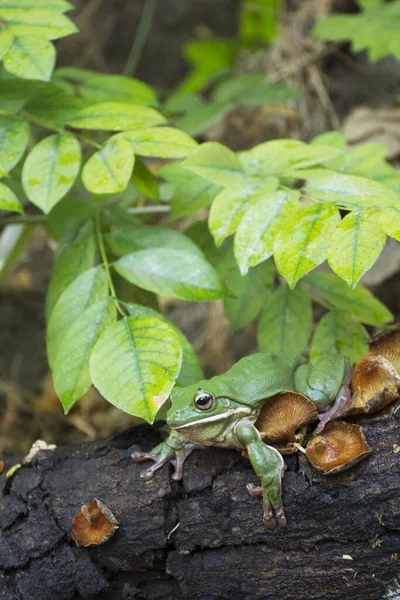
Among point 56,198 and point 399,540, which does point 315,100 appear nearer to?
point 56,198

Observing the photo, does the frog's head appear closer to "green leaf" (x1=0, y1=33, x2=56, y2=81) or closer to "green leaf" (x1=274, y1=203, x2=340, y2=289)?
"green leaf" (x1=274, y1=203, x2=340, y2=289)

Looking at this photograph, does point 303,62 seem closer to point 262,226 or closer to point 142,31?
point 142,31

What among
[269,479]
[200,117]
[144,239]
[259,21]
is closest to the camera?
[269,479]

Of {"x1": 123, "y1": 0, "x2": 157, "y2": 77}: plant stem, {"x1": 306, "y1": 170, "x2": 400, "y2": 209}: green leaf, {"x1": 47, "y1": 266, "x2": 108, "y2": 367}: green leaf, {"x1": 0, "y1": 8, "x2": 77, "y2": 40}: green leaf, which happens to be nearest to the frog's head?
{"x1": 47, "y1": 266, "x2": 108, "y2": 367}: green leaf

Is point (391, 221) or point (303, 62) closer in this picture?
point (391, 221)

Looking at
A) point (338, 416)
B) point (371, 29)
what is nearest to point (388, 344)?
point (338, 416)

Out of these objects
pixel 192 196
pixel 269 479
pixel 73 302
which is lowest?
pixel 269 479

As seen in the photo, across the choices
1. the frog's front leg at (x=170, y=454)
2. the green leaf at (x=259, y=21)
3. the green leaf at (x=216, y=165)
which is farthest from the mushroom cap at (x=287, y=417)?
the green leaf at (x=259, y=21)

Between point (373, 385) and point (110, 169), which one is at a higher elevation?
point (110, 169)
